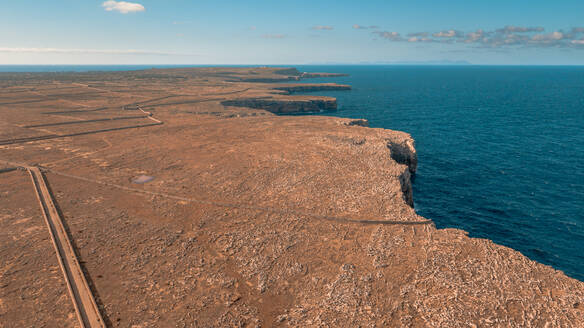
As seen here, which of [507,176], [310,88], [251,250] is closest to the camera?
[251,250]

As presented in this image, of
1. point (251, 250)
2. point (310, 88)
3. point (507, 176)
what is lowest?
point (507, 176)

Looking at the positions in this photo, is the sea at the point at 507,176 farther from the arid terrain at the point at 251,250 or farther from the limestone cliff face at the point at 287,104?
the limestone cliff face at the point at 287,104

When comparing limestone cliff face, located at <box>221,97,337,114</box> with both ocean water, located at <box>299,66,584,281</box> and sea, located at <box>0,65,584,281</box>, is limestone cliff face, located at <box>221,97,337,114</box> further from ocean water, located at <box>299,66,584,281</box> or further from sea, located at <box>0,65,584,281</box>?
sea, located at <box>0,65,584,281</box>

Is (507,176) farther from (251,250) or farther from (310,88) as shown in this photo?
(310,88)

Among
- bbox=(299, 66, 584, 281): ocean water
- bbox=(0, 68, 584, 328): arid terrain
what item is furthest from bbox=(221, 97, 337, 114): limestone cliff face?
bbox=(0, 68, 584, 328): arid terrain

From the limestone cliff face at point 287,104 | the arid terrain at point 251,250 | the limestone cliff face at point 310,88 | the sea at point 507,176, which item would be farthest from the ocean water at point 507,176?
the limestone cliff face at point 310,88

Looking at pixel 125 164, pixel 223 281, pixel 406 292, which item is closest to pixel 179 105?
pixel 125 164

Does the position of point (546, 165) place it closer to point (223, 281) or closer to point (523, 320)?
point (523, 320)

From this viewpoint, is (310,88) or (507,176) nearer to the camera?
(507,176)

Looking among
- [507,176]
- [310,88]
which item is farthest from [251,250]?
[310,88]
